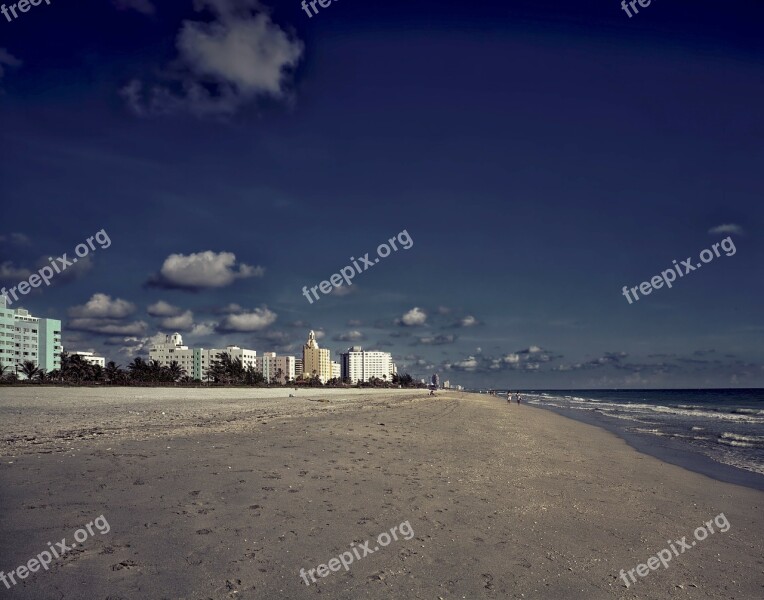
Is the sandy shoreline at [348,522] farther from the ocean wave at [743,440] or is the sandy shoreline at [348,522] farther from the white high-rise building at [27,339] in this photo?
the white high-rise building at [27,339]

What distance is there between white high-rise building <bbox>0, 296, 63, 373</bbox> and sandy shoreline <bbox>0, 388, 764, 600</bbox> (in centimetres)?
15793

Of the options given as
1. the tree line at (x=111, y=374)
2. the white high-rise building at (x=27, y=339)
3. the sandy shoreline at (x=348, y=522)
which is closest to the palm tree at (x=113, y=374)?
the tree line at (x=111, y=374)

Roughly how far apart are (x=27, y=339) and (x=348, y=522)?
181 m

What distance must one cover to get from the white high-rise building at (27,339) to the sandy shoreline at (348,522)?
518ft

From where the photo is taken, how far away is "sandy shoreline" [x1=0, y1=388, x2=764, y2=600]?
613 cm

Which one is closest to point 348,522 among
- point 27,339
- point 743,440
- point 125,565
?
point 125,565

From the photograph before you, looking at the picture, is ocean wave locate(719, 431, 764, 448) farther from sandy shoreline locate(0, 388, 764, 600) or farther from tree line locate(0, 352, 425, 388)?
tree line locate(0, 352, 425, 388)

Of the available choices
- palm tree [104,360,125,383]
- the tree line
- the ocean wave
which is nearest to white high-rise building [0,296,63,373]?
the tree line

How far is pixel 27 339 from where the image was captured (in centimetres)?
15425

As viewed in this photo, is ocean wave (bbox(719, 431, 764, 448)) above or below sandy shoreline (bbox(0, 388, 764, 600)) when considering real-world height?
below

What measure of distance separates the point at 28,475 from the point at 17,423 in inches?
543

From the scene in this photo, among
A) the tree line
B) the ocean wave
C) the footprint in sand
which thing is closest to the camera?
the footprint in sand

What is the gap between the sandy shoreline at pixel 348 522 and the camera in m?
6.13

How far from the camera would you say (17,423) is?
21000 millimetres
